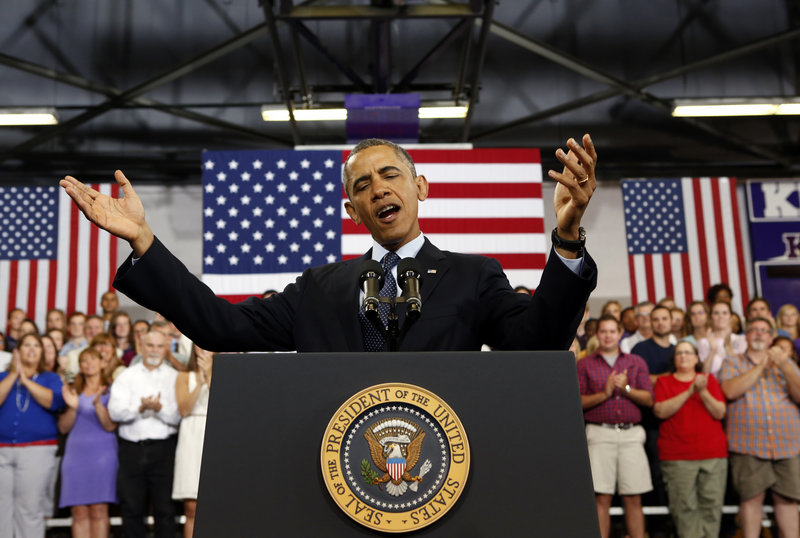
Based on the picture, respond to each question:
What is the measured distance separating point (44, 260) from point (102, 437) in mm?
5048

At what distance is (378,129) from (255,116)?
3.78m

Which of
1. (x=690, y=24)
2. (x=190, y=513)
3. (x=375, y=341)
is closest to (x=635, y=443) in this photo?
(x=190, y=513)

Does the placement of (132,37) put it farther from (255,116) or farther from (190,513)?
(190,513)

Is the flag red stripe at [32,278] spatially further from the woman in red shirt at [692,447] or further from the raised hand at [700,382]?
the raised hand at [700,382]

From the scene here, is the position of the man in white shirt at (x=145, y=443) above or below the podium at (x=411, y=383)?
below

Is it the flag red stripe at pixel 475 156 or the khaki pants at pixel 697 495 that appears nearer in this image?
the khaki pants at pixel 697 495

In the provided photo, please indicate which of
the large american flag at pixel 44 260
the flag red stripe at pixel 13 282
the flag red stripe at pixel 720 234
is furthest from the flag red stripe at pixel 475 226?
the flag red stripe at pixel 13 282

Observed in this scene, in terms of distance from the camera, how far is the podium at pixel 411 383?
111 centimetres

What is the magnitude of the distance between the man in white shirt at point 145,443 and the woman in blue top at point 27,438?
606 mm

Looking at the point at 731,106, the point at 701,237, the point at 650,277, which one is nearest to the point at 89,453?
the point at 650,277

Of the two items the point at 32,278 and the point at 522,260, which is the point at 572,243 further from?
the point at 32,278

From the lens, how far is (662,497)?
18.3 feet

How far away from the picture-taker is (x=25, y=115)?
28.5 feet

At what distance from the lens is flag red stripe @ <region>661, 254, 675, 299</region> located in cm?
929
